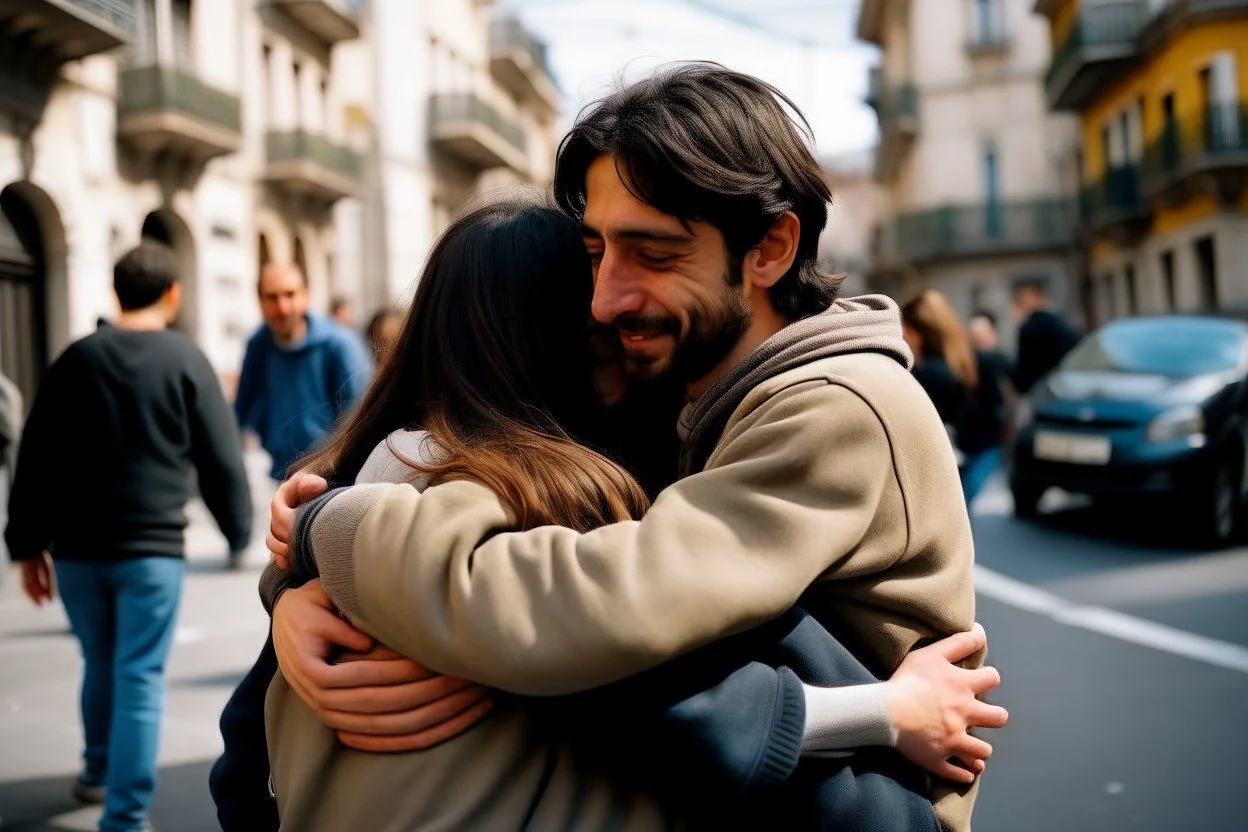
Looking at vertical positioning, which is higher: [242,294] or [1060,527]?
[242,294]

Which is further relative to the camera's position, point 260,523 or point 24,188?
point 24,188

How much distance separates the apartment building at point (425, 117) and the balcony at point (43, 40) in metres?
10.5

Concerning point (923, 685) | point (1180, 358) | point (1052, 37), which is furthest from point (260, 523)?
point (1052, 37)

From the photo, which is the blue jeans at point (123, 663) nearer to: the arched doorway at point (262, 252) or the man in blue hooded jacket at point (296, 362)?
the man in blue hooded jacket at point (296, 362)

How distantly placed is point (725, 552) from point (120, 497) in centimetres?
332

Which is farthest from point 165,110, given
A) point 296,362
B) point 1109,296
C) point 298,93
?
point 1109,296

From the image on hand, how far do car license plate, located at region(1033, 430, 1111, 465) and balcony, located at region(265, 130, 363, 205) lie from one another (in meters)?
16.6

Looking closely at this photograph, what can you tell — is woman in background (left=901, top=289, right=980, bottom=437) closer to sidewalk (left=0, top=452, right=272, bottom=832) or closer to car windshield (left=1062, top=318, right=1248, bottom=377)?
sidewalk (left=0, top=452, right=272, bottom=832)

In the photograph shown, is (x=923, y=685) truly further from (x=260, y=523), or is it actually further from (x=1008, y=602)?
(x=260, y=523)

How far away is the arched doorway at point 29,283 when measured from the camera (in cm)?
1627

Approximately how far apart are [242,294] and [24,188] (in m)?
5.48

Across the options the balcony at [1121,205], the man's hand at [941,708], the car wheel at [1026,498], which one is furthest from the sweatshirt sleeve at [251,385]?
the balcony at [1121,205]

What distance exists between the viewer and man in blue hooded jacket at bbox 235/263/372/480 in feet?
21.8

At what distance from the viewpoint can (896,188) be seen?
46312mm
